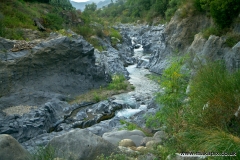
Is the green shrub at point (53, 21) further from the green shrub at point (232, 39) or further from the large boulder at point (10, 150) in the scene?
the large boulder at point (10, 150)

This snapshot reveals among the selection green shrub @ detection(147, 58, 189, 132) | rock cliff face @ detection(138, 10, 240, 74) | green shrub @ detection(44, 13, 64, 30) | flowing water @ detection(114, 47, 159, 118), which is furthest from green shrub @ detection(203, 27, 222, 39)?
green shrub @ detection(44, 13, 64, 30)

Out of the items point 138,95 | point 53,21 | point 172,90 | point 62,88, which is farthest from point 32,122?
point 53,21

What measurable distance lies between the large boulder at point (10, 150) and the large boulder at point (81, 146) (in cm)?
62

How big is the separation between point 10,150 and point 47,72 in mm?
10705

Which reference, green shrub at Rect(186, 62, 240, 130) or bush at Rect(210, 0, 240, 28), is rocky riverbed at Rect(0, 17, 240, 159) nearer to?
bush at Rect(210, 0, 240, 28)

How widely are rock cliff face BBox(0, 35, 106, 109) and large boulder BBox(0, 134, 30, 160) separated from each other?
8.30 metres

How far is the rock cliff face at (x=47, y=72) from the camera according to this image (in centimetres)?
1441

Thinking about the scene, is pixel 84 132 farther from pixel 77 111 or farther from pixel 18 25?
pixel 18 25

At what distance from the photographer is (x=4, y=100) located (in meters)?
13.9

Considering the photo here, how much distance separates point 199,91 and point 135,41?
31.0 metres

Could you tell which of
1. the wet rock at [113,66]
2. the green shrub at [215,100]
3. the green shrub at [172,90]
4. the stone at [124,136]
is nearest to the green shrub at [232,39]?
the green shrub at [172,90]

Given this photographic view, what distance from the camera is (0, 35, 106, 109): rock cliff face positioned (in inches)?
568

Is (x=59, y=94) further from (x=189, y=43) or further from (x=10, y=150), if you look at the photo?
(x=10, y=150)

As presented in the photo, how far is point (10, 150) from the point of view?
18.3 ft
